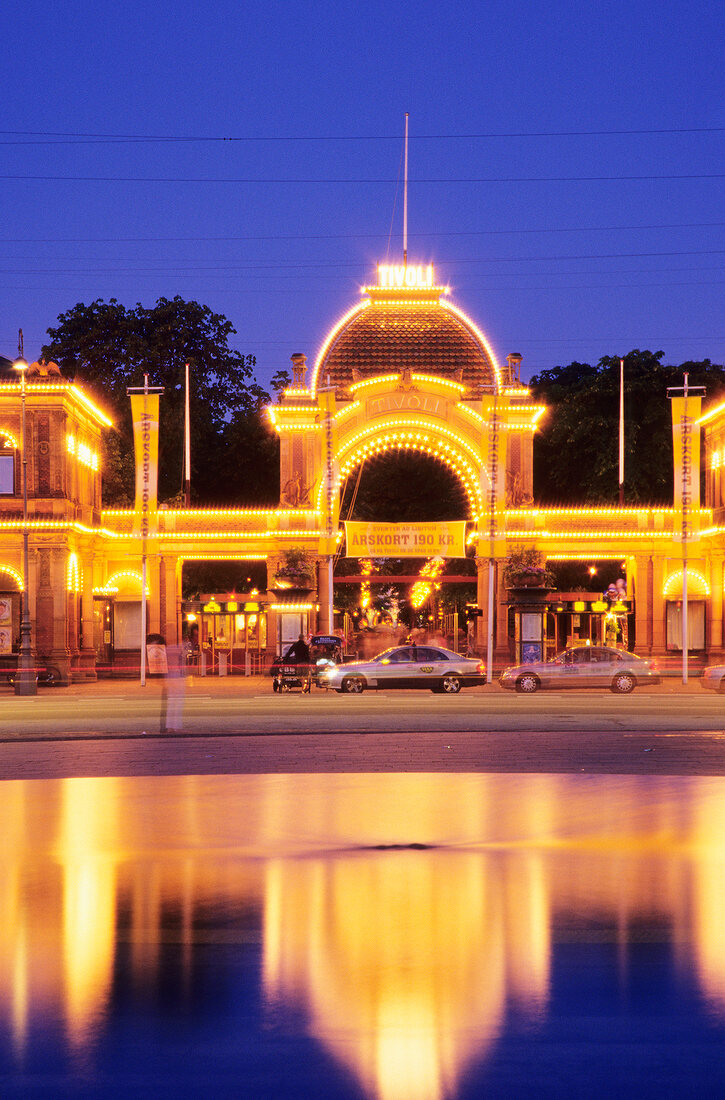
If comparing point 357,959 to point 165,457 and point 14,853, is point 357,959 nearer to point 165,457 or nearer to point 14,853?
point 14,853

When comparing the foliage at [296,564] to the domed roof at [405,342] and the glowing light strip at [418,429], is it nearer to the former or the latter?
the glowing light strip at [418,429]

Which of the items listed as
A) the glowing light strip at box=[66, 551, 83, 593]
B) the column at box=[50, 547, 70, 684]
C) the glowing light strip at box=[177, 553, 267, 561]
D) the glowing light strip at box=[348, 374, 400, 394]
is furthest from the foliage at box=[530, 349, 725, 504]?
the column at box=[50, 547, 70, 684]

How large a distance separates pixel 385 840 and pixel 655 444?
52.5 m

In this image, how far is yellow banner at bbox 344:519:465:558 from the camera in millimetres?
47875

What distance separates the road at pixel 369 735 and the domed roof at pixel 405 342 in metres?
21.6

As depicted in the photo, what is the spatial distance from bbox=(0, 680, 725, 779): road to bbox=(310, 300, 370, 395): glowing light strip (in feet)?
70.7

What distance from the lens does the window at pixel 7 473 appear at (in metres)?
46.1

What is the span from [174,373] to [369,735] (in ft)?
152

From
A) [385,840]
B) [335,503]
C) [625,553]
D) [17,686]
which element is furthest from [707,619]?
[385,840]

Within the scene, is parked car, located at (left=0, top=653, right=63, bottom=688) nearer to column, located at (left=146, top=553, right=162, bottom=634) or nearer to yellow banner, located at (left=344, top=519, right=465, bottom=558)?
column, located at (left=146, top=553, right=162, bottom=634)

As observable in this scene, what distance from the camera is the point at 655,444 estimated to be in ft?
201

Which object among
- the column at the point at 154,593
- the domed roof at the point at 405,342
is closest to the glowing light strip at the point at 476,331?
the domed roof at the point at 405,342

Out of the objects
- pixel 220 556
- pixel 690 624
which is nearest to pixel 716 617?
pixel 690 624

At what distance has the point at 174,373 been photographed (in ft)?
216
